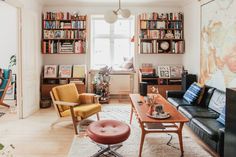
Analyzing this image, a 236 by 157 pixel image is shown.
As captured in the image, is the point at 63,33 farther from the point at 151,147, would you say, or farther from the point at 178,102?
the point at 151,147

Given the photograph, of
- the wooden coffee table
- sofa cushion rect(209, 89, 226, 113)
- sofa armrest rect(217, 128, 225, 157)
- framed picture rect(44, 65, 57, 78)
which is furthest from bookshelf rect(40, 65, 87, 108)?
sofa armrest rect(217, 128, 225, 157)

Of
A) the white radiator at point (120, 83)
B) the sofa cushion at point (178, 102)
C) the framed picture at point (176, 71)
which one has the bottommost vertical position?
the sofa cushion at point (178, 102)

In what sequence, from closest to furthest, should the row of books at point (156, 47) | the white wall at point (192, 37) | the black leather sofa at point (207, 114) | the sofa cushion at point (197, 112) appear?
the black leather sofa at point (207, 114) < the sofa cushion at point (197, 112) < the white wall at point (192, 37) < the row of books at point (156, 47)

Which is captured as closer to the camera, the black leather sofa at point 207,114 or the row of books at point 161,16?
the black leather sofa at point 207,114

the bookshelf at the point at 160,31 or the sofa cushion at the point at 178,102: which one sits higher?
the bookshelf at the point at 160,31

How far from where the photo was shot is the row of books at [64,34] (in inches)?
239

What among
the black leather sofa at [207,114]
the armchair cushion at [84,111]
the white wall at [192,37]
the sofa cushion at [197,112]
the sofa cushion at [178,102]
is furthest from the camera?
the white wall at [192,37]

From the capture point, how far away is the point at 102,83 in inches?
242

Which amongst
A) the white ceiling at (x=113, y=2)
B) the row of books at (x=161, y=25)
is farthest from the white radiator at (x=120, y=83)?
the white ceiling at (x=113, y=2)

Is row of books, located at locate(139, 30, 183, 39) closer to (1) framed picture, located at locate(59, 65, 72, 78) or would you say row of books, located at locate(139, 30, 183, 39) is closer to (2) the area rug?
(1) framed picture, located at locate(59, 65, 72, 78)

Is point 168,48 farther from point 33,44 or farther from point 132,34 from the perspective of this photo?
point 33,44

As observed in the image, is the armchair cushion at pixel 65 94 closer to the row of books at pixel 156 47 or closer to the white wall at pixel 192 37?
the row of books at pixel 156 47

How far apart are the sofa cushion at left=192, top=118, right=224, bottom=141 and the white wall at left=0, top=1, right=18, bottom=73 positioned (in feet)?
16.4

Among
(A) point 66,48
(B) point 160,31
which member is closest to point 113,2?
(B) point 160,31
